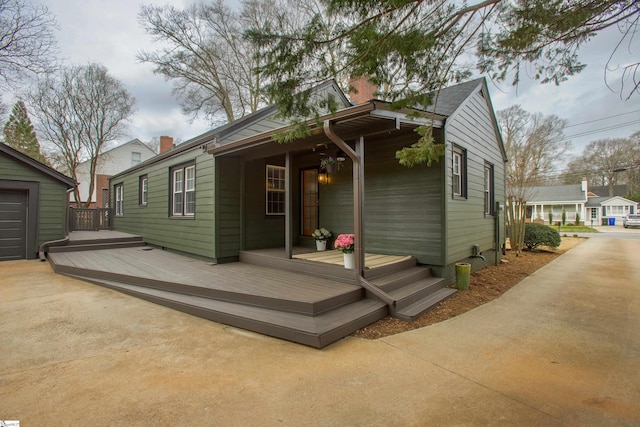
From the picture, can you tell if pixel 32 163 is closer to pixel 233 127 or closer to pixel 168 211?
pixel 168 211

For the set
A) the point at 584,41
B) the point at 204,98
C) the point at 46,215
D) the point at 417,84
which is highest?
the point at 204,98

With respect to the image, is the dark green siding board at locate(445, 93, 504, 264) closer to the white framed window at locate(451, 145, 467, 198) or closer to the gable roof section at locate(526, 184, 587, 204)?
the white framed window at locate(451, 145, 467, 198)

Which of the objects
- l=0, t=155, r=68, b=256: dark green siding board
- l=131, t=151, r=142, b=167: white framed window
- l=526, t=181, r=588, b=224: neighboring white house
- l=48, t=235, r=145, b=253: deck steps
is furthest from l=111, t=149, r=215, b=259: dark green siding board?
l=526, t=181, r=588, b=224: neighboring white house

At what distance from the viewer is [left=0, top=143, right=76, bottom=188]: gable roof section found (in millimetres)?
8062

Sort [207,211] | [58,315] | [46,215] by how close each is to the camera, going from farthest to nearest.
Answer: [46,215]
[207,211]
[58,315]

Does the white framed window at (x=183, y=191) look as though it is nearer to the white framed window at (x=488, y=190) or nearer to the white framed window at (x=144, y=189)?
the white framed window at (x=144, y=189)

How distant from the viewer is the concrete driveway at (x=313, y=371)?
2.15 m

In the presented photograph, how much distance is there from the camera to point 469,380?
2.61 meters

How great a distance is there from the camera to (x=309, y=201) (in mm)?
7805

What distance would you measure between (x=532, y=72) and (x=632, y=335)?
3570 mm

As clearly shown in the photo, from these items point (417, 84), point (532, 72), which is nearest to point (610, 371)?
point (532, 72)

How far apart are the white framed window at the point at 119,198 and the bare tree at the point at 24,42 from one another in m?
5.39

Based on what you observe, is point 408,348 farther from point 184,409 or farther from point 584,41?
point 584,41

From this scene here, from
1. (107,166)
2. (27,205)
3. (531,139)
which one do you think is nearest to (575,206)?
Answer: (531,139)
